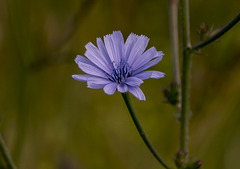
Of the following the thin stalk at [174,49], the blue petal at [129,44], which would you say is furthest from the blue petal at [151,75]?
the thin stalk at [174,49]

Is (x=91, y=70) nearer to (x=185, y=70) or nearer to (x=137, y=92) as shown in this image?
(x=137, y=92)

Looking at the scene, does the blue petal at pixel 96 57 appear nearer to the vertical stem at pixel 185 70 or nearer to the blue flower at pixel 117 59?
the blue flower at pixel 117 59

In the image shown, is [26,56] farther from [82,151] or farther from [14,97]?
[82,151]

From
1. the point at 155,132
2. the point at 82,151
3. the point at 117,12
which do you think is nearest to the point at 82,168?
the point at 82,151

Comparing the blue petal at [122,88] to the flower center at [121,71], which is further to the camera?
the flower center at [121,71]

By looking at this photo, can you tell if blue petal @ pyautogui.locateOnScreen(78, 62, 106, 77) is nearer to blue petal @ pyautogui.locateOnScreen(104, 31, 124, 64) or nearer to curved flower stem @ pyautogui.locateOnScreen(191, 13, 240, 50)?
blue petal @ pyautogui.locateOnScreen(104, 31, 124, 64)

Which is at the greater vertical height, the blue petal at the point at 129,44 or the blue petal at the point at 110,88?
the blue petal at the point at 129,44

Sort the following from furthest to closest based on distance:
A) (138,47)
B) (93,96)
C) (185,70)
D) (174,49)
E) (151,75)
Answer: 1. (93,96)
2. (174,49)
3. (185,70)
4. (138,47)
5. (151,75)

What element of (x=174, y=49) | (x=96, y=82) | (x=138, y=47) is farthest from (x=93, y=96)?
(x=96, y=82)

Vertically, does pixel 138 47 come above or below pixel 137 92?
above
